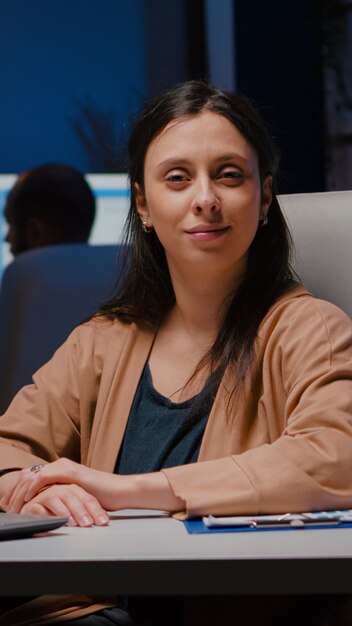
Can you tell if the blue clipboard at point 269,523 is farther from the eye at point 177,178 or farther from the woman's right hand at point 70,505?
the eye at point 177,178

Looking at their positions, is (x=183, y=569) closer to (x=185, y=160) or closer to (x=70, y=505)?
(x=70, y=505)

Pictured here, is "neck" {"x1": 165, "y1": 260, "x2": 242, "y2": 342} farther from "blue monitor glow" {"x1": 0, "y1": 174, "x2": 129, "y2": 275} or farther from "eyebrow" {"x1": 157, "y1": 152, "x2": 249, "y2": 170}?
"blue monitor glow" {"x1": 0, "y1": 174, "x2": 129, "y2": 275}

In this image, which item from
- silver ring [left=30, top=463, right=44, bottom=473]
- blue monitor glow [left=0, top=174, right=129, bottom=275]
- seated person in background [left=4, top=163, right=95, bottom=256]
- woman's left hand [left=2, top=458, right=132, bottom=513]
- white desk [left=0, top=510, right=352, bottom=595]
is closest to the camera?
white desk [left=0, top=510, right=352, bottom=595]

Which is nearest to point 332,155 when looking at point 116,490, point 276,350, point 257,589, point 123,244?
point 123,244

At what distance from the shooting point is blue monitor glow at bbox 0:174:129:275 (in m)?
3.57

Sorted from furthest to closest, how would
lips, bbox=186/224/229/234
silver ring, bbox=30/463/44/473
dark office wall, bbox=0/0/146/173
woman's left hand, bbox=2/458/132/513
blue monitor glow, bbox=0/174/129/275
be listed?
dark office wall, bbox=0/0/146/173 < blue monitor glow, bbox=0/174/129/275 < lips, bbox=186/224/229/234 < silver ring, bbox=30/463/44/473 < woman's left hand, bbox=2/458/132/513

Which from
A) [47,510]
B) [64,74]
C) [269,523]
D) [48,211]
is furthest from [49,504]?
[64,74]

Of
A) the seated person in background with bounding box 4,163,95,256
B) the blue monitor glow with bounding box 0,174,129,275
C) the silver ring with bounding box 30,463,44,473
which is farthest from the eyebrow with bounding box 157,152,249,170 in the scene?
the blue monitor glow with bounding box 0,174,129,275

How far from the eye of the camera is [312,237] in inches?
75.5

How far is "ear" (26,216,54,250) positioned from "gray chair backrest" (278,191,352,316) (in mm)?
1591

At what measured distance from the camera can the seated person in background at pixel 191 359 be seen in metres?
1.43

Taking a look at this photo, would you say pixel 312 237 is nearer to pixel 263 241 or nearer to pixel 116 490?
pixel 263 241

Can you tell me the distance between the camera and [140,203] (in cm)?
189

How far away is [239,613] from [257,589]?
44cm
